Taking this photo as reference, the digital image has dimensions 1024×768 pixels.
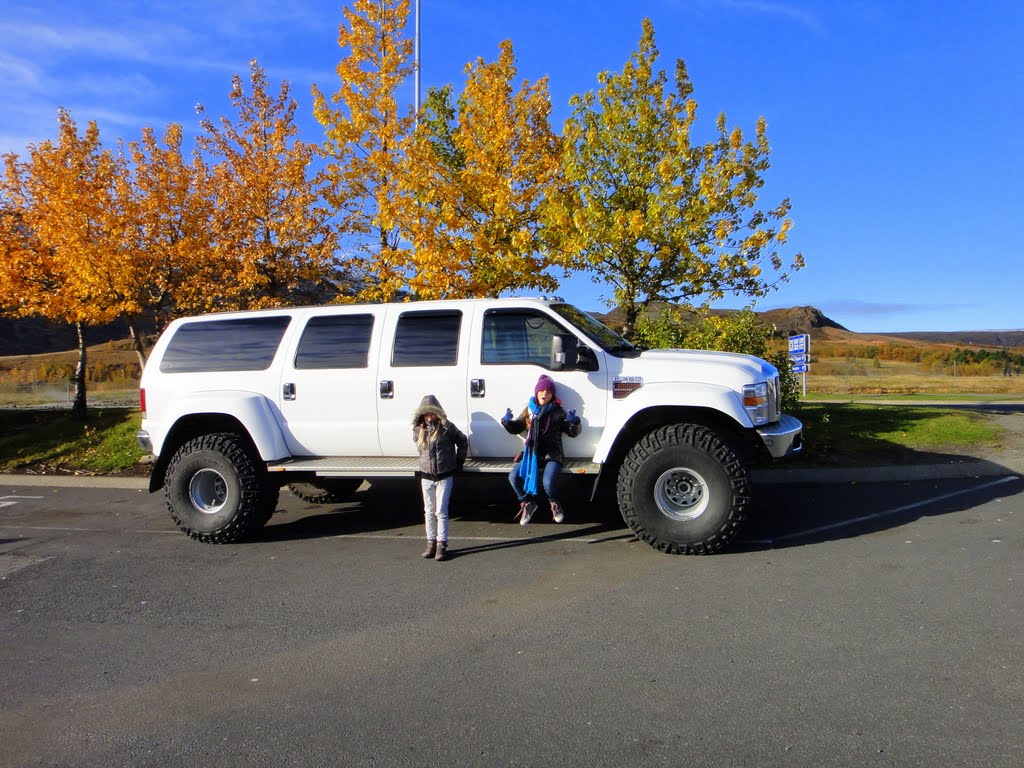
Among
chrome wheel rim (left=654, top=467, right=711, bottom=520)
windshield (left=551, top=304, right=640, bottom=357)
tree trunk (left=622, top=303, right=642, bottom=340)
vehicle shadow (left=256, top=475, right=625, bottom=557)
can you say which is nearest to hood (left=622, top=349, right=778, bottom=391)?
windshield (left=551, top=304, right=640, bottom=357)

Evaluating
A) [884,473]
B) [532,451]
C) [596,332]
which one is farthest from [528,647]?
[884,473]

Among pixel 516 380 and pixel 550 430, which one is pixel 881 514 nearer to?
pixel 550 430

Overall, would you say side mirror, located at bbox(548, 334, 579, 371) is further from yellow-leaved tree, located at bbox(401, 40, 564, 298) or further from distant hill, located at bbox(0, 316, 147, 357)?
distant hill, located at bbox(0, 316, 147, 357)

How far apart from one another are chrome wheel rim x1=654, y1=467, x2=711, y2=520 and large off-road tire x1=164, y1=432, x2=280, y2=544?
378 cm

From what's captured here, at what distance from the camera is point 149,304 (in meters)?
14.8

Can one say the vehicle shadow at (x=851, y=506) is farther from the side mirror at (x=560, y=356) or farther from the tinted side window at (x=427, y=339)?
the tinted side window at (x=427, y=339)

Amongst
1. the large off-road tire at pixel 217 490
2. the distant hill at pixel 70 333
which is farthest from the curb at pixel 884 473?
the distant hill at pixel 70 333

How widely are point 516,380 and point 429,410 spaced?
0.92 metres

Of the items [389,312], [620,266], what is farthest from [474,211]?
[389,312]

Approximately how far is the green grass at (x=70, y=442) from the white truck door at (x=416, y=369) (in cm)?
764

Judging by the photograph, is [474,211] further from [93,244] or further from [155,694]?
[155,694]

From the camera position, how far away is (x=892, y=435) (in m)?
11.9

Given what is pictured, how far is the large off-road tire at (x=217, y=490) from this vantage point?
24.4 ft

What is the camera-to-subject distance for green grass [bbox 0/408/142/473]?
13.4 m
